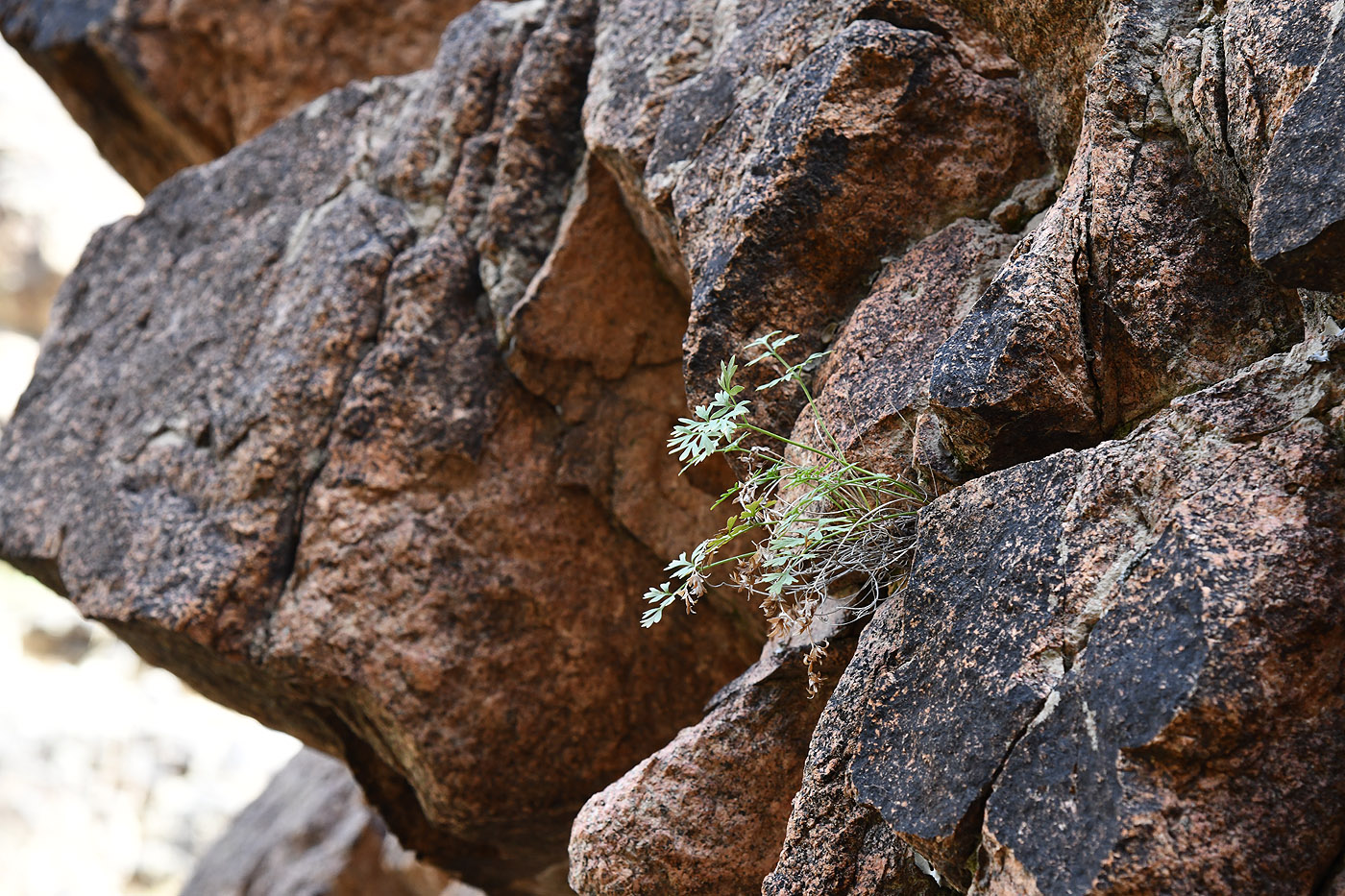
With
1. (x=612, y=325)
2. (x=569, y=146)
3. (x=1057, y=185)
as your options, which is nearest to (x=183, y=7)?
(x=569, y=146)

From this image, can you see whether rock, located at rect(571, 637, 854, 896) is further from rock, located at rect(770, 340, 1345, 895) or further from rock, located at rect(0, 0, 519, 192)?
rock, located at rect(0, 0, 519, 192)

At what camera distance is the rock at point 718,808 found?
2342mm

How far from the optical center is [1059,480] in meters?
1.64

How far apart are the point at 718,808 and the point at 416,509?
1.53 m

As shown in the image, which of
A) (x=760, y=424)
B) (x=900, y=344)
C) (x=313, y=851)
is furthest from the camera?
(x=313, y=851)

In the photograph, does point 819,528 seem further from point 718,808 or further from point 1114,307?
point 718,808

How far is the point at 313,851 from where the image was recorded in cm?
682

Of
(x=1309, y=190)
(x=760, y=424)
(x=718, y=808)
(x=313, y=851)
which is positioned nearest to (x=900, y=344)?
(x=760, y=424)

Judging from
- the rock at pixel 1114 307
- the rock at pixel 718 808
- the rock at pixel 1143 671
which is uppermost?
the rock at pixel 1114 307

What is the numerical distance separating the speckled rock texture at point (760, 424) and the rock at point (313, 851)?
271 centimetres

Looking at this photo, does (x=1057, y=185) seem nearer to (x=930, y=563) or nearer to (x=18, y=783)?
(x=930, y=563)

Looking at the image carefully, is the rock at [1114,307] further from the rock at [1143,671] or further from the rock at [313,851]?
the rock at [313,851]

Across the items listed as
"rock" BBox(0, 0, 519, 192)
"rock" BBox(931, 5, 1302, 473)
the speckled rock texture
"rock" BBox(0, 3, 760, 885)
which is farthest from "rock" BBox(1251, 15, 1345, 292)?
"rock" BBox(0, 0, 519, 192)

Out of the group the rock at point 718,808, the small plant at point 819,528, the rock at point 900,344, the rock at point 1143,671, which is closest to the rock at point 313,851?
the rock at point 718,808
